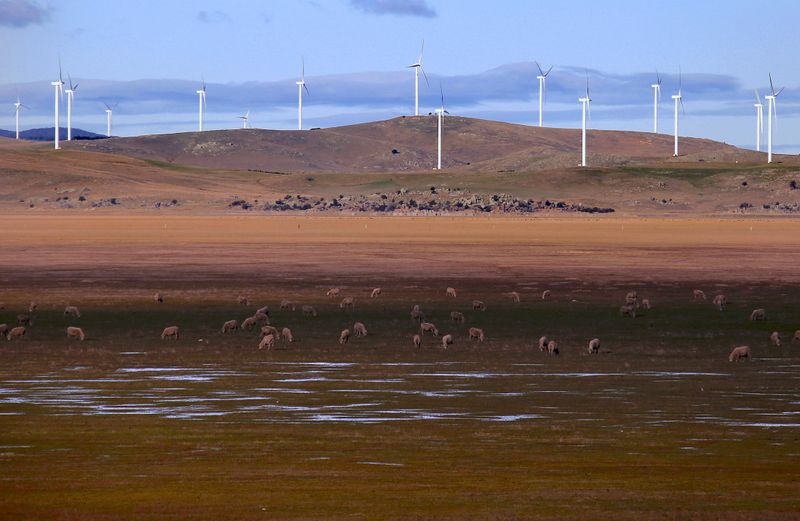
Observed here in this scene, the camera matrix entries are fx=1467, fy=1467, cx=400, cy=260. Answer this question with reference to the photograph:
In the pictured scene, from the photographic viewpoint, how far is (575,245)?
268 feet

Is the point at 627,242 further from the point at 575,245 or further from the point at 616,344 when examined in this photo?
the point at 616,344

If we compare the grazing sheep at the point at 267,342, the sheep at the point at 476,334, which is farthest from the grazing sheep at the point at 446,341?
the grazing sheep at the point at 267,342

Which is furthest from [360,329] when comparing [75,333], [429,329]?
[75,333]

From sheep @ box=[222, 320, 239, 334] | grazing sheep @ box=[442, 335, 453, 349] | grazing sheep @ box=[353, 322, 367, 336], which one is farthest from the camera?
sheep @ box=[222, 320, 239, 334]

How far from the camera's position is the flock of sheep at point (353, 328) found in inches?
1353

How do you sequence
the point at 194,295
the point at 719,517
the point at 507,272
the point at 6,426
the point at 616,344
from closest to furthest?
the point at 719,517 < the point at 6,426 < the point at 616,344 < the point at 194,295 < the point at 507,272

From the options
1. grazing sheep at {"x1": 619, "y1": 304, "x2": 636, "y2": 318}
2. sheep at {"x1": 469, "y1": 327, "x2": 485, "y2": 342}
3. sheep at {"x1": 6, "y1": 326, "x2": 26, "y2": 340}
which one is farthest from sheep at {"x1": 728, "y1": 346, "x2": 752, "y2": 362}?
sheep at {"x1": 6, "y1": 326, "x2": 26, "y2": 340}

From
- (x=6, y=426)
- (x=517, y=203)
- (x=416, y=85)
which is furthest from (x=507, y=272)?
(x=416, y=85)

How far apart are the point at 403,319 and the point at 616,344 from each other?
764cm

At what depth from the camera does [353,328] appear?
3884 centimetres

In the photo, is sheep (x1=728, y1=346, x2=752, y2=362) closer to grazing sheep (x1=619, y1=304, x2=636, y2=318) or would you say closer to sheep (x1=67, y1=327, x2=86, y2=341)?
grazing sheep (x1=619, y1=304, x2=636, y2=318)

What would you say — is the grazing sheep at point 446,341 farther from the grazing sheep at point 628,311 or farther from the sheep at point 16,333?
the sheep at point 16,333

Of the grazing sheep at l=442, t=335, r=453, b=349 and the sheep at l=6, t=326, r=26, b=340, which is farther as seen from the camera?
the sheep at l=6, t=326, r=26, b=340

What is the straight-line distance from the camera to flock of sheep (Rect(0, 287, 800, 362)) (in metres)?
34.4
